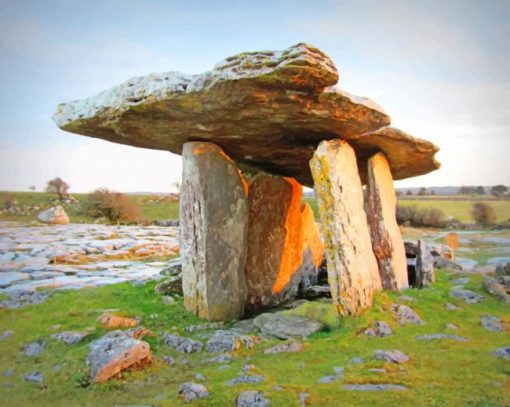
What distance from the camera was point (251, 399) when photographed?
4254 mm

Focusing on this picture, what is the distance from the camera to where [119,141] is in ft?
28.9

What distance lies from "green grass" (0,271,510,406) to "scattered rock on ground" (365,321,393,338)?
120mm

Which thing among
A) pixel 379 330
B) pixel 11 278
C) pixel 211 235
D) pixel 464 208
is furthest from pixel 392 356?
pixel 464 208

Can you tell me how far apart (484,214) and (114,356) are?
2694 cm

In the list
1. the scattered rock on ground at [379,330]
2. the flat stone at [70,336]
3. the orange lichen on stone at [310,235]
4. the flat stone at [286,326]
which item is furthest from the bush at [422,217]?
the flat stone at [70,336]

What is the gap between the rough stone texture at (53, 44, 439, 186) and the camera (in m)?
5.73

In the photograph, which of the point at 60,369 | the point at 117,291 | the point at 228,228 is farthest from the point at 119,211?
the point at 60,369

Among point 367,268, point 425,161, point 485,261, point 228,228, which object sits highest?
point 425,161

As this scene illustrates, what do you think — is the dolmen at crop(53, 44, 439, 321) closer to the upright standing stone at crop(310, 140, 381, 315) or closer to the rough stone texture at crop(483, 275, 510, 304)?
the upright standing stone at crop(310, 140, 381, 315)

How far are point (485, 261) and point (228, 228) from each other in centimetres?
998

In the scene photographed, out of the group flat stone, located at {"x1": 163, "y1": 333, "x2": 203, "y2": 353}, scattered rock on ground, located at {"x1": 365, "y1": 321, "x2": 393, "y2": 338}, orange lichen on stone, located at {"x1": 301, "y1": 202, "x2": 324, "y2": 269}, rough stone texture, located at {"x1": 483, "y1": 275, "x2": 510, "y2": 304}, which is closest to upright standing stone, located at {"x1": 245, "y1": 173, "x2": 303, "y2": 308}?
orange lichen on stone, located at {"x1": 301, "y1": 202, "x2": 324, "y2": 269}

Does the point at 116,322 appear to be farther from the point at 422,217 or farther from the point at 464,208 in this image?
the point at 464,208

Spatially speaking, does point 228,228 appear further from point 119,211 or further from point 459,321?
point 119,211

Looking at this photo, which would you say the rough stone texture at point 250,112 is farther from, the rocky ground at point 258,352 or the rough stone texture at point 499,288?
the rocky ground at point 258,352
